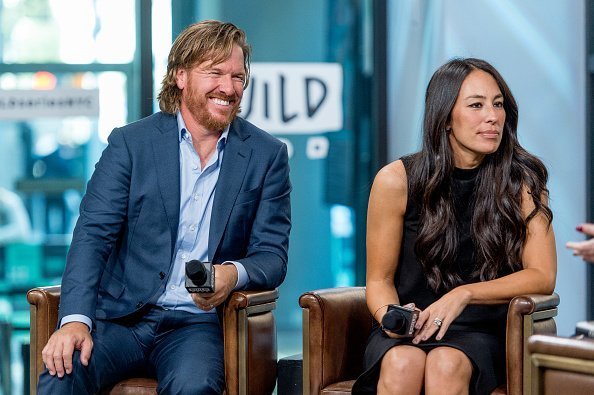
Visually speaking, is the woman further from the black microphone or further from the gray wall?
the gray wall

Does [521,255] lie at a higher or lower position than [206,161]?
lower

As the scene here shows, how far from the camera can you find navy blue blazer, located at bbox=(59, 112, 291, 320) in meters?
3.49

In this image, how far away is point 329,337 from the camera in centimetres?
355

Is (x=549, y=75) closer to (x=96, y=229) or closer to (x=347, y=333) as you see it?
(x=347, y=333)

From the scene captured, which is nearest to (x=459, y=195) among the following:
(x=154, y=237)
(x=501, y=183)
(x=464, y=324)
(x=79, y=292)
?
(x=501, y=183)

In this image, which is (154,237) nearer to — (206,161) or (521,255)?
(206,161)

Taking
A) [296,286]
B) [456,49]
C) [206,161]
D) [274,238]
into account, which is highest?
[456,49]

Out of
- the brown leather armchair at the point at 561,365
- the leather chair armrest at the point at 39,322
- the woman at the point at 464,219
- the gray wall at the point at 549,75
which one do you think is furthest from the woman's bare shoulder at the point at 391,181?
the gray wall at the point at 549,75

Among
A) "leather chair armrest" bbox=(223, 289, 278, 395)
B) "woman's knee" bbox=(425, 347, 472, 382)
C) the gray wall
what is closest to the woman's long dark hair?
"woman's knee" bbox=(425, 347, 472, 382)

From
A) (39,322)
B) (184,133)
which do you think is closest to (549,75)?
(184,133)

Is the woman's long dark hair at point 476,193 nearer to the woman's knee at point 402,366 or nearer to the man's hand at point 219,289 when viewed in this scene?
the woman's knee at point 402,366

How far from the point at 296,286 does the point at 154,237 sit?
2.50 m

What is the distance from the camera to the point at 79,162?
19.2 feet

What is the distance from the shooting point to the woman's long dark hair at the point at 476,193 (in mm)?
3467
